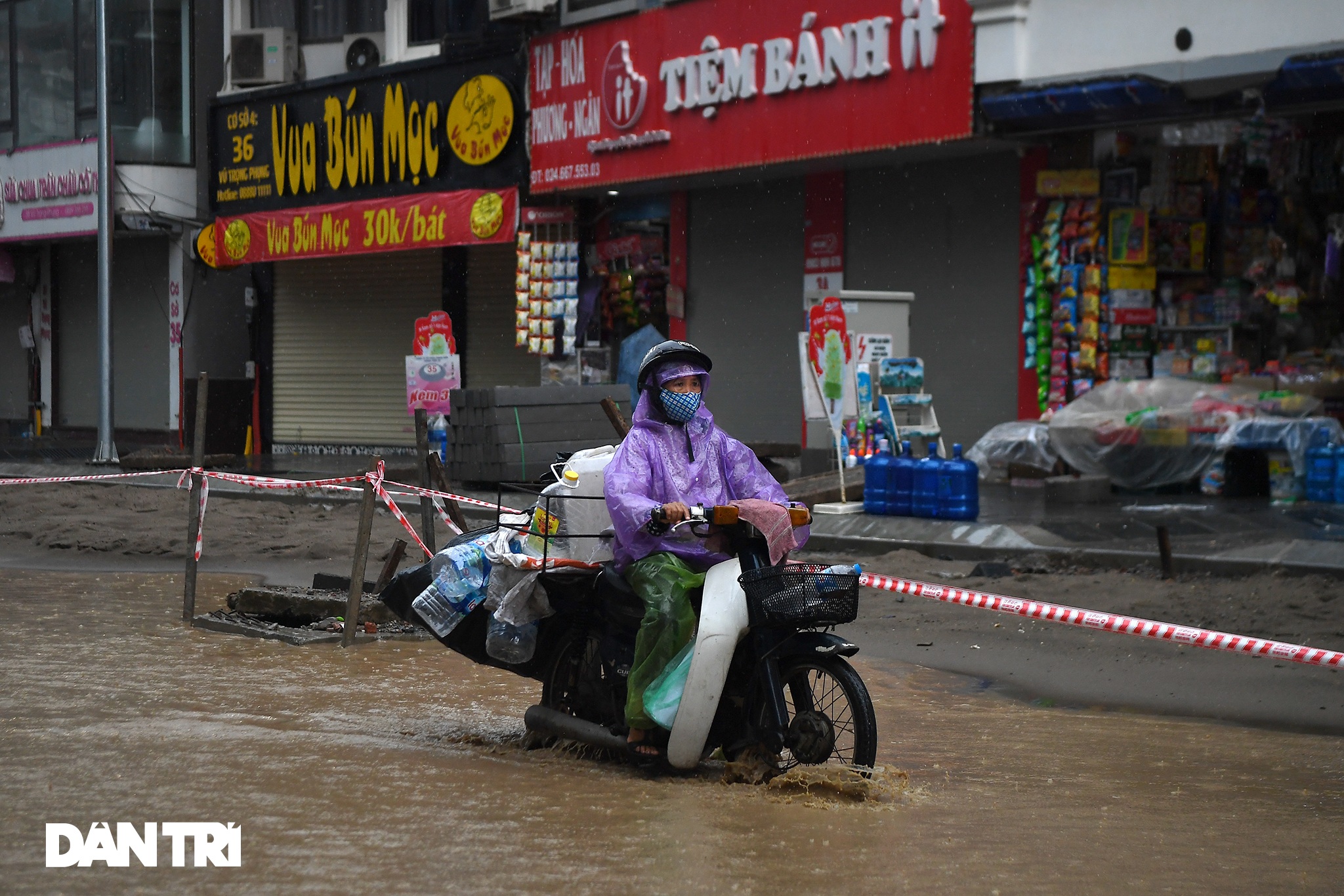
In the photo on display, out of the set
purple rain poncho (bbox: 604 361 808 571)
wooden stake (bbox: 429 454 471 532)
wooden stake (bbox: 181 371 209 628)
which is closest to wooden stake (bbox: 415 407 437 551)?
wooden stake (bbox: 429 454 471 532)

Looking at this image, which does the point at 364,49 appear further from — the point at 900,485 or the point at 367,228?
the point at 900,485

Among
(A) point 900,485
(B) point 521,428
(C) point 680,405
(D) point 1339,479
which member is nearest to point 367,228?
(B) point 521,428

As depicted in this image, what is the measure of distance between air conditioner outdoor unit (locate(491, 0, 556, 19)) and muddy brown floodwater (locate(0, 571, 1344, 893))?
13791mm

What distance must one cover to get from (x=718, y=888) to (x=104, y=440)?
2058cm

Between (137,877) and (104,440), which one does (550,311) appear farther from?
(137,877)

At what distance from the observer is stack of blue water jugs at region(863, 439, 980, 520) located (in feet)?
42.1

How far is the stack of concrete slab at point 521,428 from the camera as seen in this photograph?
56.1ft

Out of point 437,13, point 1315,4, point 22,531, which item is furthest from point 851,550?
point 437,13

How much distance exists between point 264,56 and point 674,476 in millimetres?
21357

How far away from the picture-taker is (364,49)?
23859 millimetres

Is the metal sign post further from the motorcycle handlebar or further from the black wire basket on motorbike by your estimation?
the black wire basket on motorbike

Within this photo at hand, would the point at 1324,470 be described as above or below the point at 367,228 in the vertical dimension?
below

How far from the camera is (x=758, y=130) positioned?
17562 millimetres

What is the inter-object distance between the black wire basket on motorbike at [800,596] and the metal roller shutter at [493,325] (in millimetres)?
17471
